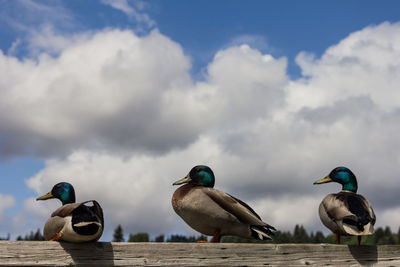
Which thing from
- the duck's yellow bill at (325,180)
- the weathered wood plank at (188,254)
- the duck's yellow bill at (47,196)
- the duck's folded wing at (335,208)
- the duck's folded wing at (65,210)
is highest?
the duck's yellow bill at (325,180)

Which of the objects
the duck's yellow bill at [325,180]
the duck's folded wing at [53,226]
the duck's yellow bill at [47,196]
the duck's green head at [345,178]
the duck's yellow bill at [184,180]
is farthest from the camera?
the duck's yellow bill at [325,180]

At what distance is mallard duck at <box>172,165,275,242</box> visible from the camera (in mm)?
5664

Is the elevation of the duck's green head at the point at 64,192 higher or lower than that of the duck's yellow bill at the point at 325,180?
lower

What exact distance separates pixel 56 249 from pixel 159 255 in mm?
1036

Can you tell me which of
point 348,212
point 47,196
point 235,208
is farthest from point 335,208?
point 47,196

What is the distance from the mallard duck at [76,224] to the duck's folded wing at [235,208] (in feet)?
4.80

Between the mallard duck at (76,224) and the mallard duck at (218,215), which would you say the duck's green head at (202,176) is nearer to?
the mallard duck at (218,215)

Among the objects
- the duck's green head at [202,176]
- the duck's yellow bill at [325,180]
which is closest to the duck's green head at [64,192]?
the duck's green head at [202,176]

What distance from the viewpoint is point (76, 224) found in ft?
15.4

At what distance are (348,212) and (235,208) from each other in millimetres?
1344

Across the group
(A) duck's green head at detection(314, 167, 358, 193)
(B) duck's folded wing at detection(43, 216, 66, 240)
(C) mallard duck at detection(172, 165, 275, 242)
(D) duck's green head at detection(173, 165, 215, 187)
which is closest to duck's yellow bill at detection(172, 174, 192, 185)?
(D) duck's green head at detection(173, 165, 215, 187)

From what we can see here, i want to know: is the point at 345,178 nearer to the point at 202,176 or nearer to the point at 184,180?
the point at 202,176

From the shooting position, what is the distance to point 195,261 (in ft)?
16.7

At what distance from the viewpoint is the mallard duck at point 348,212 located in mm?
5625
